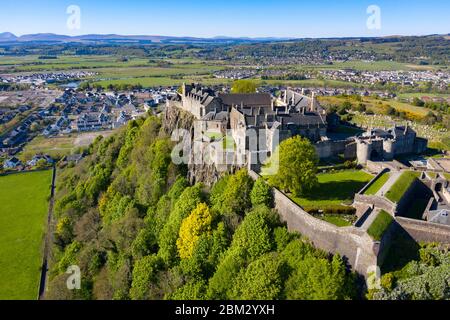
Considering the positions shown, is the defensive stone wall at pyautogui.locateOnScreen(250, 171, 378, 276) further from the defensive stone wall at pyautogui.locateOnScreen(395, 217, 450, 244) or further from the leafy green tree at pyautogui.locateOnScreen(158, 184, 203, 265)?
the leafy green tree at pyautogui.locateOnScreen(158, 184, 203, 265)

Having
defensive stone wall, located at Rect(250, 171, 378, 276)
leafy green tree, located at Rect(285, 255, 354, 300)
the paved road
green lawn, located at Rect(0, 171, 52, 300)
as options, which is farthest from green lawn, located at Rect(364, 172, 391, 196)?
green lawn, located at Rect(0, 171, 52, 300)

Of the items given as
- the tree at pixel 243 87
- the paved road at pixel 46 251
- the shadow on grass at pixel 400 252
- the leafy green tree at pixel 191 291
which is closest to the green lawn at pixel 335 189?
the shadow on grass at pixel 400 252

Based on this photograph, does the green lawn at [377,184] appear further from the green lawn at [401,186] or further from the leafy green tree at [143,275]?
the leafy green tree at [143,275]

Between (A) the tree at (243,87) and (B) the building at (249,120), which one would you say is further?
(A) the tree at (243,87)

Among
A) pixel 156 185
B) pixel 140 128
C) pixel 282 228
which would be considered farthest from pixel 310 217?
pixel 140 128

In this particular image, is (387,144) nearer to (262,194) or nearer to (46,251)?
(262,194)

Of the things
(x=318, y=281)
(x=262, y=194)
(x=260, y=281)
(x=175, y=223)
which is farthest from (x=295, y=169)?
(x=175, y=223)
